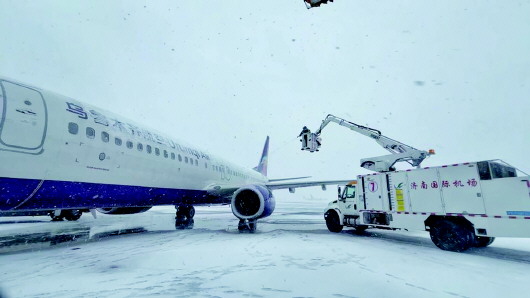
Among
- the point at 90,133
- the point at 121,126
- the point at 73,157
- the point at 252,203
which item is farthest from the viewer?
the point at 252,203

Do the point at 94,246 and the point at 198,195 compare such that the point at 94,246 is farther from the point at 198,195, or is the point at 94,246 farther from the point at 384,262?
the point at 384,262

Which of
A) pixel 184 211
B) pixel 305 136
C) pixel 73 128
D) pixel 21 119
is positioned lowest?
pixel 184 211

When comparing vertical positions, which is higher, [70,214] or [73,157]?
[73,157]

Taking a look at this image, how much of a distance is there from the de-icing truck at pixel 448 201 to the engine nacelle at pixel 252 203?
330 cm

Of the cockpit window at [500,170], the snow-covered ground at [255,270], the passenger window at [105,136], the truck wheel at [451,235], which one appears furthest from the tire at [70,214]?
the cockpit window at [500,170]

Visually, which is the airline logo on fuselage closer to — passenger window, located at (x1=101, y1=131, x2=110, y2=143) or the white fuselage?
the white fuselage

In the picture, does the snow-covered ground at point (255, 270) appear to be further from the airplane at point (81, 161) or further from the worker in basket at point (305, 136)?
the worker in basket at point (305, 136)

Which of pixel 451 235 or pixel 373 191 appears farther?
pixel 373 191

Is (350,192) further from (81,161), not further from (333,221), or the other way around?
(81,161)

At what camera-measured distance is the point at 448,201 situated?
696 centimetres

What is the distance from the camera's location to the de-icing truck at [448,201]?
591 cm

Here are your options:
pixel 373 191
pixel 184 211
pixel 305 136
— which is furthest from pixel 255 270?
pixel 184 211

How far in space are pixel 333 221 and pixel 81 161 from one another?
8.99m

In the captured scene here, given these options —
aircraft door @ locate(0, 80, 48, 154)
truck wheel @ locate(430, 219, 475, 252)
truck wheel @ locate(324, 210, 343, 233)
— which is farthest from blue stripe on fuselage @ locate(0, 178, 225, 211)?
truck wheel @ locate(430, 219, 475, 252)
